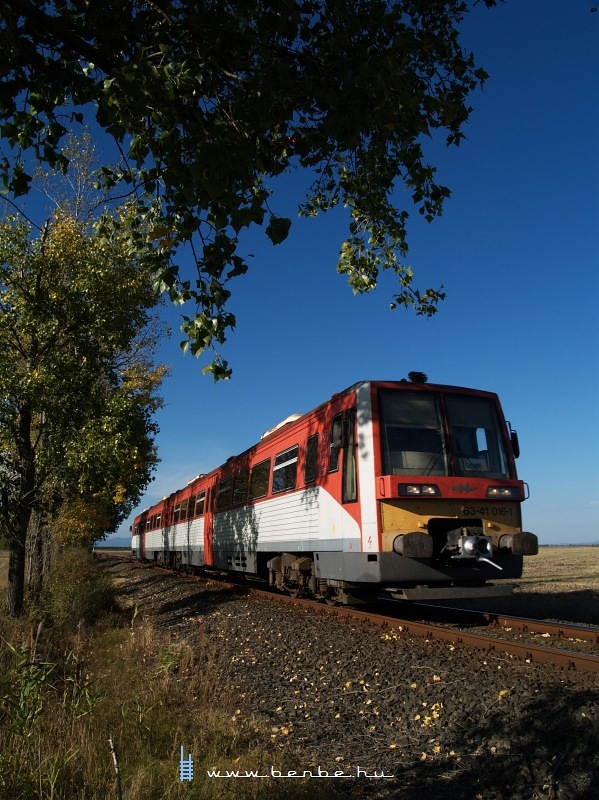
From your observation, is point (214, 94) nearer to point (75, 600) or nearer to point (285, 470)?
point (285, 470)

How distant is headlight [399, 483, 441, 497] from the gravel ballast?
1817 millimetres

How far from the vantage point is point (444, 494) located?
8.53 m

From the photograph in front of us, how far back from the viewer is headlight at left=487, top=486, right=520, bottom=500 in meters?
8.88

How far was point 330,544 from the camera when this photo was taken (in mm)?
9523

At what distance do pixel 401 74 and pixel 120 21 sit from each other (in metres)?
2.53

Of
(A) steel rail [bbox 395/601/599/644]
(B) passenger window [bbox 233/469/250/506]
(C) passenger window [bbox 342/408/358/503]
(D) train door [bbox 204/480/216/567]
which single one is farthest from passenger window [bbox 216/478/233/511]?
(C) passenger window [bbox 342/408/358/503]

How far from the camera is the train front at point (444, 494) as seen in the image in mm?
8312

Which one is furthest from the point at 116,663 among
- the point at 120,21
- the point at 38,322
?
the point at 120,21

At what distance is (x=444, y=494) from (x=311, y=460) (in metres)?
2.77

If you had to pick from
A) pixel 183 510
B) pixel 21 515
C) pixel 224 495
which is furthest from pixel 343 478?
pixel 183 510

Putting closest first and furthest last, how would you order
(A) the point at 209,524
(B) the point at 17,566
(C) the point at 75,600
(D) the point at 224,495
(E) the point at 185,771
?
(E) the point at 185,771 < (B) the point at 17,566 < (C) the point at 75,600 < (D) the point at 224,495 < (A) the point at 209,524

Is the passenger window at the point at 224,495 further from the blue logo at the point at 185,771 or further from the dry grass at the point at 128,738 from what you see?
the blue logo at the point at 185,771

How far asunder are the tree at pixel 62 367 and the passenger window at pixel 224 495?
4.11 meters

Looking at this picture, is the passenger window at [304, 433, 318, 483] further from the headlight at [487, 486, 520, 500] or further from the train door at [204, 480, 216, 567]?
the train door at [204, 480, 216, 567]
